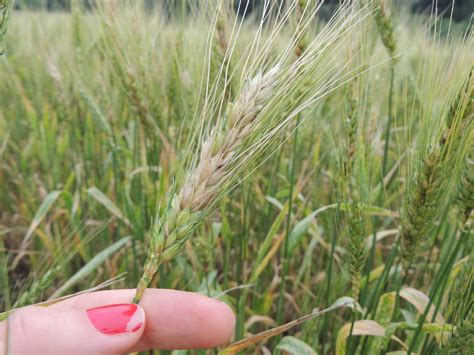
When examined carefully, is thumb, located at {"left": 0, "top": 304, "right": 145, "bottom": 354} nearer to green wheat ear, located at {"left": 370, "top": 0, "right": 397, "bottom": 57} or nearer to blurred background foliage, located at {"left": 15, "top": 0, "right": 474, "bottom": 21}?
blurred background foliage, located at {"left": 15, "top": 0, "right": 474, "bottom": 21}

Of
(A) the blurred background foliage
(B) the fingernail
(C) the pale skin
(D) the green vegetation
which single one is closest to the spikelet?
(D) the green vegetation

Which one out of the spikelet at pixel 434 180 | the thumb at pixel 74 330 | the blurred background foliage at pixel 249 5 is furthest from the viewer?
the blurred background foliage at pixel 249 5

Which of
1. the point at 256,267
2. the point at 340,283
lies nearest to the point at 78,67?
the point at 256,267

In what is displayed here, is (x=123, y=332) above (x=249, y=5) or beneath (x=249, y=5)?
beneath

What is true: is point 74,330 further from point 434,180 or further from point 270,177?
point 270,177

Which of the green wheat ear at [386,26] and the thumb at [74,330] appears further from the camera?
the green wheat ear at [386,26]

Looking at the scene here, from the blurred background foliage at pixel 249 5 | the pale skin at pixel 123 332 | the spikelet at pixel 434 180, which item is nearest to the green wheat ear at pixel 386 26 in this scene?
the blurred background foliage at pixel 249 5

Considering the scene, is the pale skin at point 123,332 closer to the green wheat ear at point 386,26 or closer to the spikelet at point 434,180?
the spikelet at point 434,180

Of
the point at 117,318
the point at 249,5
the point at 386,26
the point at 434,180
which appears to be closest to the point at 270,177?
the point at 386,26
